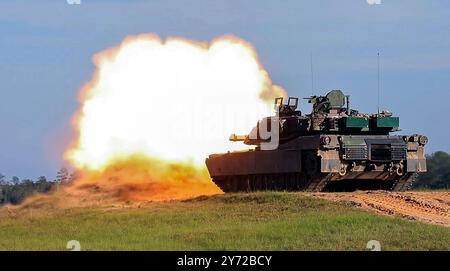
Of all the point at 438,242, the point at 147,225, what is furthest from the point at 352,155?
the point at 438,242

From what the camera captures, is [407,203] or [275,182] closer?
[407,203]

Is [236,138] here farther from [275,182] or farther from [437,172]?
[437,172]

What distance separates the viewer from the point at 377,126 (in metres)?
40.8

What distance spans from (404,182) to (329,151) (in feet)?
12.1

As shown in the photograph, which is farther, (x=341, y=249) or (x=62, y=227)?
(x=62, y=227)

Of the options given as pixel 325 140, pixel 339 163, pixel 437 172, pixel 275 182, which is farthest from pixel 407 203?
pixel 437 172

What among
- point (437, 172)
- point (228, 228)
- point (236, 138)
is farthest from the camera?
point (437, 172)

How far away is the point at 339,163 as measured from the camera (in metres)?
38.5

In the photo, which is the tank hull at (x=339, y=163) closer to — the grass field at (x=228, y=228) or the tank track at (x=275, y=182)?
the tank track at (x=275, y=182)

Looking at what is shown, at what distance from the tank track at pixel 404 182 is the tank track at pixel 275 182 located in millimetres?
2739

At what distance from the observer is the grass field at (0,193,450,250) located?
84.2 feet

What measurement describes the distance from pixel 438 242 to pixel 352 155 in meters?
13.3

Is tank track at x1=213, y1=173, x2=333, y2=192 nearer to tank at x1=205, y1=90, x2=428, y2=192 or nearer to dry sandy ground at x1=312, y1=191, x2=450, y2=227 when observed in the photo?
tank at x1=205, y1=90, x2=428, y2=192
